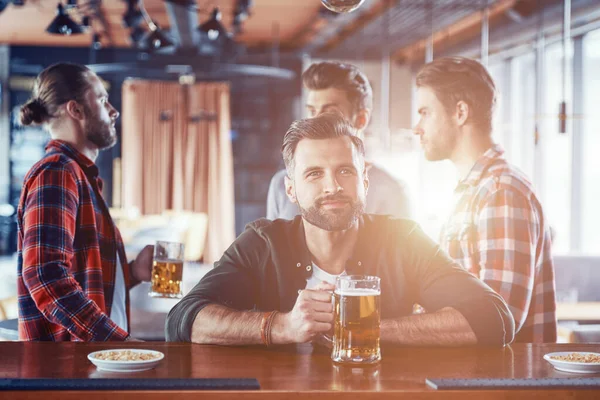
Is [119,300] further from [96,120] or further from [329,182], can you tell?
[329,182]

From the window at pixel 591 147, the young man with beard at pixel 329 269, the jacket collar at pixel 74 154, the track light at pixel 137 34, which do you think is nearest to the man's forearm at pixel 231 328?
the young man with beard at pixel 329 269

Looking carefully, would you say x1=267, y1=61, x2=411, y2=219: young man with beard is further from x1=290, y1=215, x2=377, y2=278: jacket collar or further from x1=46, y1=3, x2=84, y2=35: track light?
x1=46, y1=3, x2=84, y2=35: track light

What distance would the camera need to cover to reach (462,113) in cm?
261

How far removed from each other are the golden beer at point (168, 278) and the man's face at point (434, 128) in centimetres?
96

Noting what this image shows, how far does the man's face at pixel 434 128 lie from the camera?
2.62 metres

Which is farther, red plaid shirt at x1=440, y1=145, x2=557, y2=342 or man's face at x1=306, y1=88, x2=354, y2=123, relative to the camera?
man's face at x1=306, y1=88, x2=354, y2=123

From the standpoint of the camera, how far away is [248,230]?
2.21m

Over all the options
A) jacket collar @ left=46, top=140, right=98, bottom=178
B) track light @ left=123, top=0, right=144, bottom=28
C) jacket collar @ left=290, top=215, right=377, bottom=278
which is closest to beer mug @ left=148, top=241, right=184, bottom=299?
jacket collar @ left=46, top=140, right=98, bottom=178

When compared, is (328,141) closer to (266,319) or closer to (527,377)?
(266,319)

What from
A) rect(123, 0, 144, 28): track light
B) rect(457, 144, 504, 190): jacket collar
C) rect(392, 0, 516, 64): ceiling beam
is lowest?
rect(457, 144, 504, 190): jacket collar

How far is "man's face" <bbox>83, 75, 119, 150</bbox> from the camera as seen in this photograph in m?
2.59

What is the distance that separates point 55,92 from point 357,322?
1.49 m

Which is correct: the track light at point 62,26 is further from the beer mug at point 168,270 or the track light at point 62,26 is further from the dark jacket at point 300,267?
the dark jacket at point 300,267

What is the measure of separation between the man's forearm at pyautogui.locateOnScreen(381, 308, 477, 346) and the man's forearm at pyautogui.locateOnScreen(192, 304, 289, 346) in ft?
0.87
